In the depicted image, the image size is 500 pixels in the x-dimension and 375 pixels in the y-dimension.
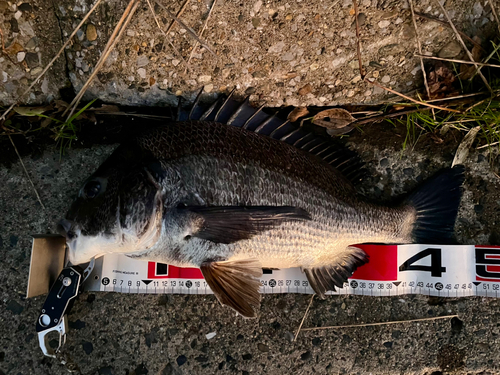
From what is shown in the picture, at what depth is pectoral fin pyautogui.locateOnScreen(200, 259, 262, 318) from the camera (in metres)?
1.86

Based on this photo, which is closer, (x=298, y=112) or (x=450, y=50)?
(x=450, y=50)

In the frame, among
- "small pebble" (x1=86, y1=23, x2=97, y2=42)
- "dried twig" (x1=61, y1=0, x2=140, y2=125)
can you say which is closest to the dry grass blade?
"dried twig" (x1=61, y1=0, x2=140, y2=125)

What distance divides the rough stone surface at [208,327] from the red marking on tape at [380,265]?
0.58 ft

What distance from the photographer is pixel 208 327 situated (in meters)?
2.28

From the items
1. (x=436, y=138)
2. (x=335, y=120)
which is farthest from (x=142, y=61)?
(x=436, y=138)

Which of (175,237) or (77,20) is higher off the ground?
(77,20)

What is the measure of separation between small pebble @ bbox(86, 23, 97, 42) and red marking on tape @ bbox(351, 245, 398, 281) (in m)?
2.32

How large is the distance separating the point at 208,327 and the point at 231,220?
100 centimetres

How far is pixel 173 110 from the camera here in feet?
7.39

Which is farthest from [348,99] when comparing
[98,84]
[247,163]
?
[98,84]

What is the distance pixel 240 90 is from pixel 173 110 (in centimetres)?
50

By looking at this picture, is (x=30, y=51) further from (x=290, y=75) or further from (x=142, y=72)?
(x=290, y=75)

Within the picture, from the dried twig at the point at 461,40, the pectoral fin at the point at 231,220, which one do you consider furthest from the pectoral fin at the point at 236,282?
the dried twig at the point at 461,40

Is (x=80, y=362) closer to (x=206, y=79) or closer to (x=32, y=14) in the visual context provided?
(x=206, y=79)
